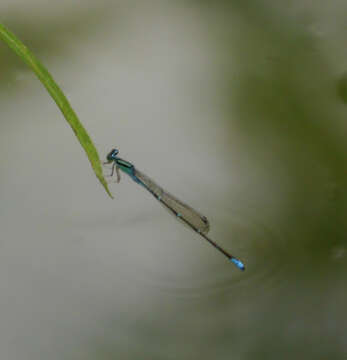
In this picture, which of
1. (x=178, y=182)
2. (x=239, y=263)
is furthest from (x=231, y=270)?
(x=178, y=182)

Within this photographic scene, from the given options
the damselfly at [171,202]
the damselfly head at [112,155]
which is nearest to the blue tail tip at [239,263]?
the damselfly at [171,202]

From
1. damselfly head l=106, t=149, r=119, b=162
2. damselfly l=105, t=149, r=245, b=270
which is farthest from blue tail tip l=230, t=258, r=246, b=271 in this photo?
damselfly head l=106, t=149, r=119, b=162

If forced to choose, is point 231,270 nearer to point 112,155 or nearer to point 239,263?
point 239,263

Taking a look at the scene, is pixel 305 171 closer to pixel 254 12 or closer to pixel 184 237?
pixel 184 237

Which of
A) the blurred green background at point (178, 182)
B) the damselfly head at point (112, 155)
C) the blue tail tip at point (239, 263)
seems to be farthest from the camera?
the damselfly head at point (112, 155)

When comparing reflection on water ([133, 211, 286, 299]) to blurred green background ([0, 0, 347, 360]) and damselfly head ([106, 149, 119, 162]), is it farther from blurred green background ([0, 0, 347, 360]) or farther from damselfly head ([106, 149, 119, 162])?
damselfly head ([106, 149, 119, 162])

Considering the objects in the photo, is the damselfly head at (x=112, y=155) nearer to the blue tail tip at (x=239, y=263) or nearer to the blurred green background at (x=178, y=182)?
the blurred green background at (x=178, y=182)
